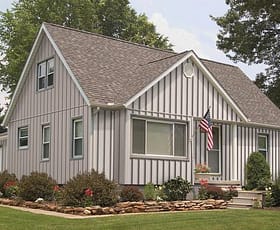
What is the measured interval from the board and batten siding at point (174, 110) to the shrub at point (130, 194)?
126 centimetres

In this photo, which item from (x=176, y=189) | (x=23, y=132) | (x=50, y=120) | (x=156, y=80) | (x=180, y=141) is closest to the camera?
(x=176, y=189)

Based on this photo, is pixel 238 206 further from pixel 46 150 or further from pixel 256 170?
pixel 46 150

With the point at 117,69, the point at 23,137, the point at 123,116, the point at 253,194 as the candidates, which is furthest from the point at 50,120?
the point at 253,194

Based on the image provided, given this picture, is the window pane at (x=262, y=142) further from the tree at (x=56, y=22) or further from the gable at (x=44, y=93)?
the tree at (x=56, y=22)

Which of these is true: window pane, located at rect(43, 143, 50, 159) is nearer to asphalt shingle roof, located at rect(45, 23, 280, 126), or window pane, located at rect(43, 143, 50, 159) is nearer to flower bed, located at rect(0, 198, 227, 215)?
flower bed, located at rect(0, 198, 227, 215)

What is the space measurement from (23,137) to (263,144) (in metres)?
11.2

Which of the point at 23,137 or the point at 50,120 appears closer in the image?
the point at 50,120

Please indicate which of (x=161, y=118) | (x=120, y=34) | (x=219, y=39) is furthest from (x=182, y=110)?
(x=120, y=34)

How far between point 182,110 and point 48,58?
6.36 metres

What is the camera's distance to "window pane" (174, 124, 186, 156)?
21344 millimetres

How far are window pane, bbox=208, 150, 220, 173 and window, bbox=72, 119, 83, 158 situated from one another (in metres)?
5.81

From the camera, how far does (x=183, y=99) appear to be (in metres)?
21.7

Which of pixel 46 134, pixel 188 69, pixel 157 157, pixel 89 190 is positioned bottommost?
pixel 89 190

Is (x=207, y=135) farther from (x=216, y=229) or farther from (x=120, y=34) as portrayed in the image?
(x=120, y=34)
